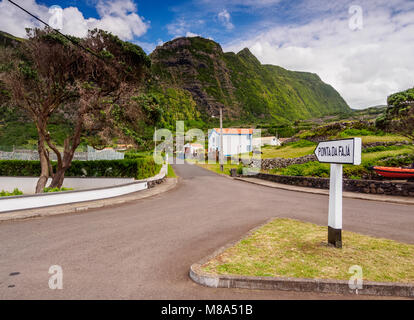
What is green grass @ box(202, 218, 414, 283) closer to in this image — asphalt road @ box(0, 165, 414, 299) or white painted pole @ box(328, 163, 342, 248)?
white painted pole @ box(328, 163, 342, 248)

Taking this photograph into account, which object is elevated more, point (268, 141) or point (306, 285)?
point (268, 141)

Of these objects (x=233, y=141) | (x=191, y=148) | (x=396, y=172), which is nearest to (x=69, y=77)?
(x=396, y=172)

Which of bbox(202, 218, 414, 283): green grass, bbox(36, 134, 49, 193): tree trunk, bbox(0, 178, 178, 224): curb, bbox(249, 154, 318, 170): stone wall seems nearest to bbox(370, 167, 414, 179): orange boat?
bbox(249, 154, 318, 170): stone wall

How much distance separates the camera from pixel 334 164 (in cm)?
510

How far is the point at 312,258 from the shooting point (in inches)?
176

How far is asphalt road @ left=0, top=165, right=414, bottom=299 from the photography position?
3.54 m

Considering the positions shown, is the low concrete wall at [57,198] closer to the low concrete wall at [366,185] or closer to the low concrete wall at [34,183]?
the low concrete wall at [34,183]

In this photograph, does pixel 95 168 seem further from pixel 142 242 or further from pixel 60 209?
pixel 142 242

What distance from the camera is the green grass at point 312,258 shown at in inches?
151

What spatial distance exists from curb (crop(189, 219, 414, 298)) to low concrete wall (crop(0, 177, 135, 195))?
565 inches

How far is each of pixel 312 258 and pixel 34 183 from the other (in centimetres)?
2122

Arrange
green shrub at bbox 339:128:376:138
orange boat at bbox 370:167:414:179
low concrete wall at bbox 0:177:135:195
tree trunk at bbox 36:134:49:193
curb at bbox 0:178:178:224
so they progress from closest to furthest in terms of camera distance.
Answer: curb at bbox 0:178:178:224 < orange boat at bbox 370:167:414:179 < tree trunk at bbox 36:134:49:193 < low concrete wall at bbox 0:177:135:195 < green shrub at bbox 339:128:376:138
